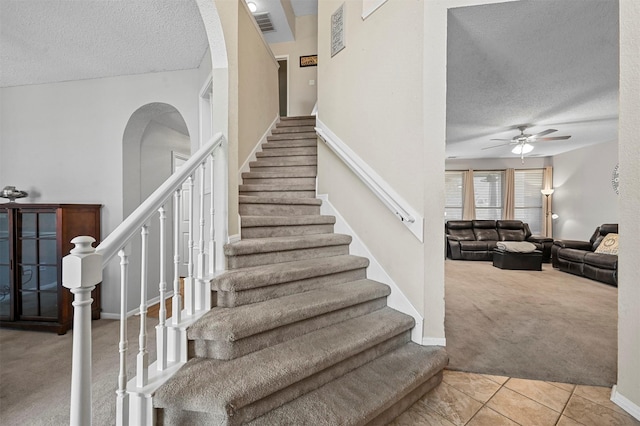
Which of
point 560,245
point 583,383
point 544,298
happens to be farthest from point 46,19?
point 560,245

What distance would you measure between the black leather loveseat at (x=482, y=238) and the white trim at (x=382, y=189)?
4.60 m

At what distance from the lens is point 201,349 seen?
1365mm

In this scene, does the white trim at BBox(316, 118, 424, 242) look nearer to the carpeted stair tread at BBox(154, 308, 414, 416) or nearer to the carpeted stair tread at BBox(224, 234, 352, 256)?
the carpeted stair tread at BBox(224, 234, 352, 256)

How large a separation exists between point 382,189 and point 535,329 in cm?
184

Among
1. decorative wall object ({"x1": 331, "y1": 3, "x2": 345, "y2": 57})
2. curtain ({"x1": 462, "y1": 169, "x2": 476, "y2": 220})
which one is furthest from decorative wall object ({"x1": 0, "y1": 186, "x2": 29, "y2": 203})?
curtain ({"x1": 462, "y1": 169, "x2": 476, "y2": 220})

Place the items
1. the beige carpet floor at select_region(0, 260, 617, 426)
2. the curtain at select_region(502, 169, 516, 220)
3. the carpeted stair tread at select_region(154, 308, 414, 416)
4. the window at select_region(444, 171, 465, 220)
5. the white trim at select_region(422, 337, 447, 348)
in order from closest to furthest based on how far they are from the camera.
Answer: the carpeted stair tread at select_region(154, 308, 414, 416), the beige carpet floor at select_region(0, 260, 617, 426), the white trim at select_region(422, 337, 447, 348), the curtain at select_region(502, 169, 516, 220), the window at select_region(444, 171, 465, 220)

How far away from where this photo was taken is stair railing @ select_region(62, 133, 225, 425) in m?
0.84

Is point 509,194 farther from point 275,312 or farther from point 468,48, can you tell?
point 275,312

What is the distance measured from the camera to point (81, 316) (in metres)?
0.85

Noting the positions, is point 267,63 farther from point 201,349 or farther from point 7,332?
point 7,332

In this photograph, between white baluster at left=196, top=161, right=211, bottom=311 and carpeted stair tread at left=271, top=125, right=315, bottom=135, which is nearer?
white baluster at left=196, top=161, right=211, bottom=311

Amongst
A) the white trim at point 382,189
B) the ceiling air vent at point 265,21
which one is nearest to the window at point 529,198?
the white trim at point 382,189

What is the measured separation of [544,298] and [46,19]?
5730 mm

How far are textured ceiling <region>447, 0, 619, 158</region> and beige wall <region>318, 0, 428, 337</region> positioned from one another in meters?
0.45
